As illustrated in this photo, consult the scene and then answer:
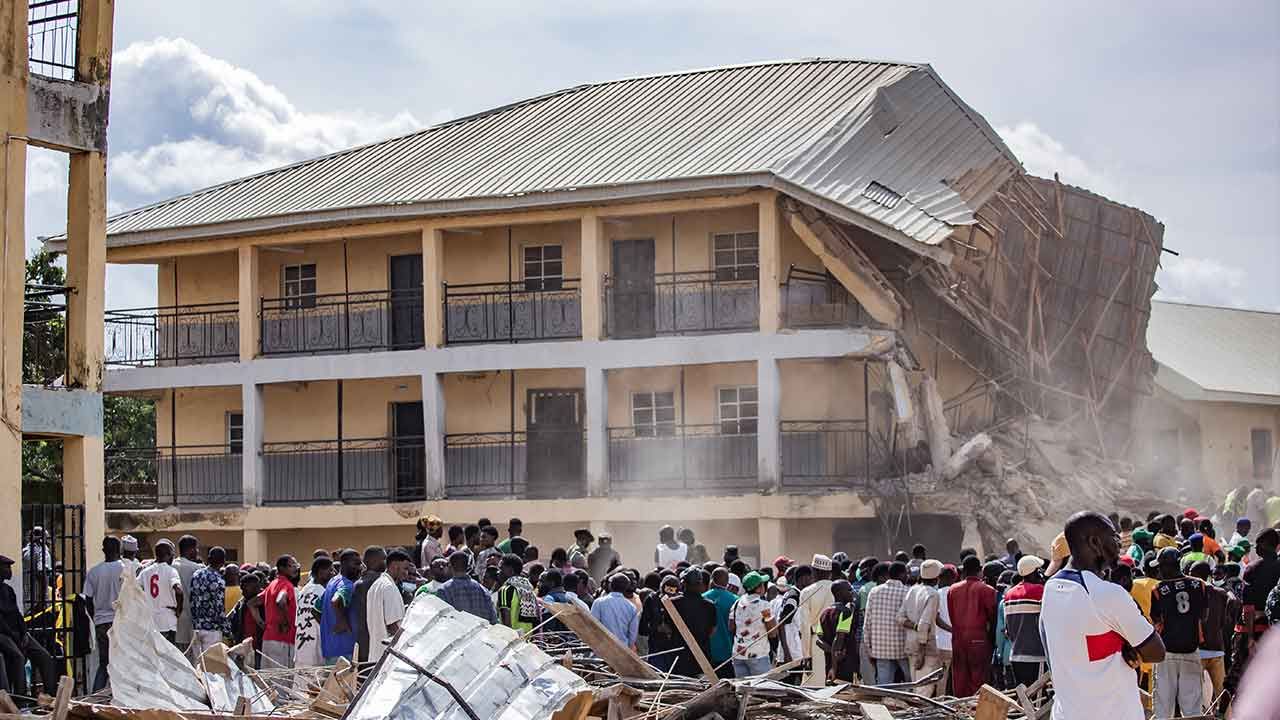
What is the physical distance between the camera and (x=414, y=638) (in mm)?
8617

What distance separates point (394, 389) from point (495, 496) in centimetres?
349

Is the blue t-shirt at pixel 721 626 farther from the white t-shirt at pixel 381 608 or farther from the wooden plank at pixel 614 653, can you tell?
the wooden plank at pixel 614 653

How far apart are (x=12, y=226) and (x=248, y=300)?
1434 cm

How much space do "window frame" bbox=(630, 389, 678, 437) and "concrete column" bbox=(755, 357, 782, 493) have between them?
239 cm

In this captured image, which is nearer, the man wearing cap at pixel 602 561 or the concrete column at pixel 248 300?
the man wearing cap at pixel 602 561

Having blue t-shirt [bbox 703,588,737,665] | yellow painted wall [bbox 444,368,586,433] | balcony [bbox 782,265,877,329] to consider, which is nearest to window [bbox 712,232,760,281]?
balcony [bbox 782,265,877,329]

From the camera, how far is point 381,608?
47.6ft

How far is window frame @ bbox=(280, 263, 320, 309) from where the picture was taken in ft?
108

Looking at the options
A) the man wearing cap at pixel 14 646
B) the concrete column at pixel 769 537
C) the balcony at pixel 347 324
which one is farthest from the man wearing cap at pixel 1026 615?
the balcony at pixel 347 324

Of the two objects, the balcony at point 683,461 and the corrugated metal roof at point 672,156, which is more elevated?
the corrugated metal roof at point 672,156

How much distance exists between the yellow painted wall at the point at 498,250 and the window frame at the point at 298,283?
2982 mm

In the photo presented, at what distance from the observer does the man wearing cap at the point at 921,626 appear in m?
15.1

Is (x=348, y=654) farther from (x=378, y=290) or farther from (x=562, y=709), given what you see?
Result: (x=378, y=290)

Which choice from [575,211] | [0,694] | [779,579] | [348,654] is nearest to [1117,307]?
[575,211]
